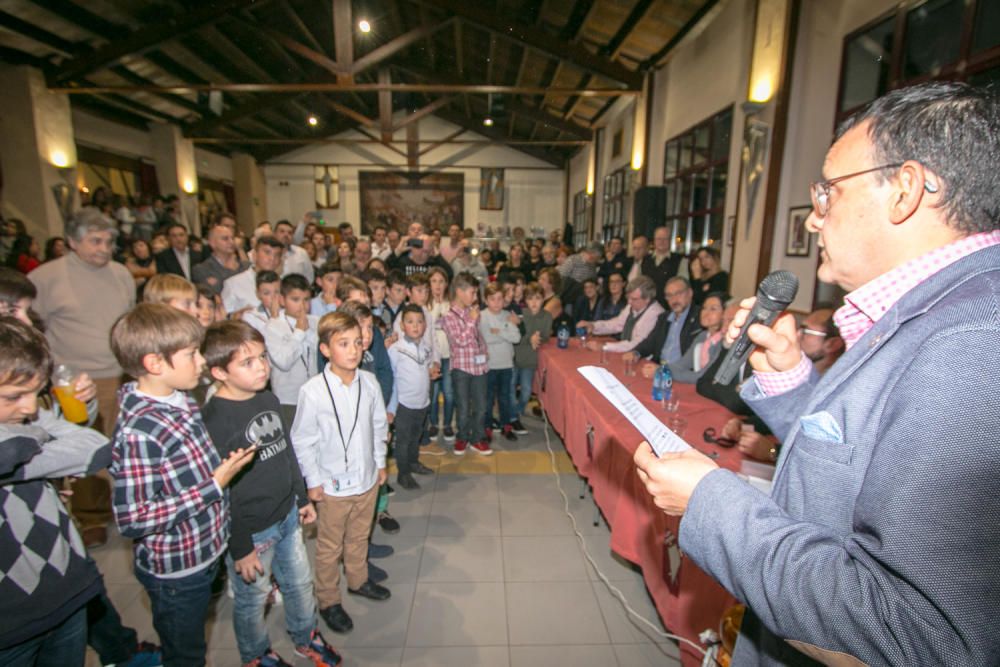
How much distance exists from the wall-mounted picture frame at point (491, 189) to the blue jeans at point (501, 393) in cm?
1270

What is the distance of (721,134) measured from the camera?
5.73m

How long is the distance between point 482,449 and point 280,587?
7.65 feet

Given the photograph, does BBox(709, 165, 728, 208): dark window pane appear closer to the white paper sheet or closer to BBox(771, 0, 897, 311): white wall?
BBox(771, 0, 897, 311): white wall

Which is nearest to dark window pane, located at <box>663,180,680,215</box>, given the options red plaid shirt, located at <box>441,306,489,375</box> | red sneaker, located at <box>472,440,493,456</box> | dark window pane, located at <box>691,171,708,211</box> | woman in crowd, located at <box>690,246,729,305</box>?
dark window pane, located at <box>691,171,708,211</box>

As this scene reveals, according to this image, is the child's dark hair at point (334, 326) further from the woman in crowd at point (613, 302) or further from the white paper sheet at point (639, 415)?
the woman in crowd at point (613, 302)

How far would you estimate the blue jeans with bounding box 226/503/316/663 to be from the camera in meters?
1.73

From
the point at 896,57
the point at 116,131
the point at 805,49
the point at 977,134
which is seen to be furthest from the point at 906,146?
the point at 116,131

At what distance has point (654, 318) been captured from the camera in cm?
404

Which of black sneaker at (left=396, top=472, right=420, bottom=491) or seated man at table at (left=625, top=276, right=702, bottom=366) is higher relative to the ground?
seated man at table at (left=625, top=276, right=702, bottom=366)

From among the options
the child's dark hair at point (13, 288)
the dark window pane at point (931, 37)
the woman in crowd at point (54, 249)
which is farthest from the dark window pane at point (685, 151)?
the woman in crowd at point (54, 249)

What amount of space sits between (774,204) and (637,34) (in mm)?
4407

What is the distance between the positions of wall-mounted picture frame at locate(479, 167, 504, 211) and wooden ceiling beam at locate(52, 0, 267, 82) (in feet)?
31.0

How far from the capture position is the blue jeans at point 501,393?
14.4ft

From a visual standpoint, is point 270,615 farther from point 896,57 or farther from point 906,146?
point 896,57
